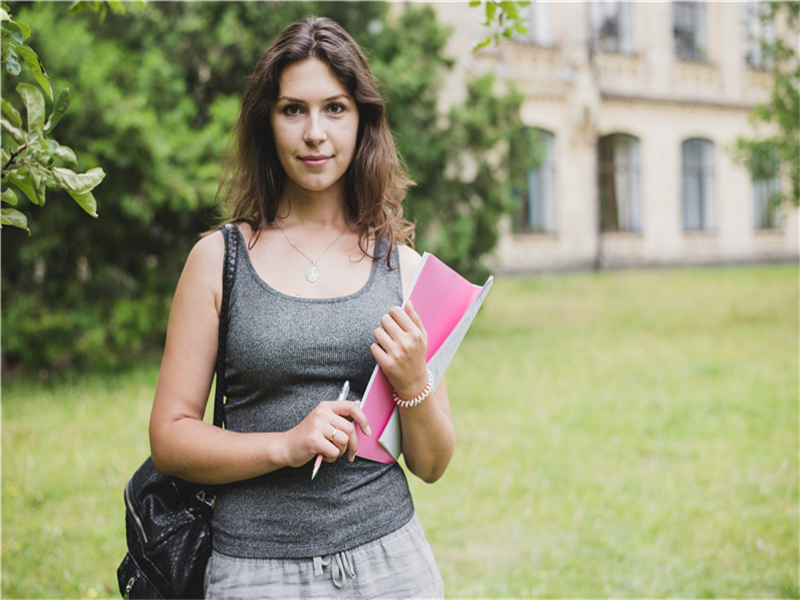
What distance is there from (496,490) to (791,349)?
5883 millimetres

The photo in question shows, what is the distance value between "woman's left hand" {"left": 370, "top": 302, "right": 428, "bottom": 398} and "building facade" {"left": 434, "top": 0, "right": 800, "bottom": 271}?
17621 mm

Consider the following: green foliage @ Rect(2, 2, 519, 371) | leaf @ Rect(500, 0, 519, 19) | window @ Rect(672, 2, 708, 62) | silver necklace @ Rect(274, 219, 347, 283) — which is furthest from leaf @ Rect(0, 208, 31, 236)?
window @ Rect(672, 2, 708, 62)

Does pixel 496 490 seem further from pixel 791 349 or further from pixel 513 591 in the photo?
pixel 791 349

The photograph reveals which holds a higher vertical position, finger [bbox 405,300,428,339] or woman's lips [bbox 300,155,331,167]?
woman's lips [bbox 300,155,331,167]

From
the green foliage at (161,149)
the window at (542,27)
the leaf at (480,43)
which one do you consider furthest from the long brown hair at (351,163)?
the window at (542,27)

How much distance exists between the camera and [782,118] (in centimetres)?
1042

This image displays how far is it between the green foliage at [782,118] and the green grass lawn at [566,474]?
2.61 metres

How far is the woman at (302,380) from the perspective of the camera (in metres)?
1.54

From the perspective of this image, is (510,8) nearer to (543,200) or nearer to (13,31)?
(13,31)

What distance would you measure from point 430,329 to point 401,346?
15cm

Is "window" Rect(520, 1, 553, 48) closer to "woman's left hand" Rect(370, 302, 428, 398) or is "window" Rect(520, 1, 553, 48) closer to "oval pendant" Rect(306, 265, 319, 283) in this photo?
"oval pendant" Rect(306, 265, 319, 283)

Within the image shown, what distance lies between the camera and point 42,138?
146 centimetres

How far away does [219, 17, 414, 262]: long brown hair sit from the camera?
1.67 m

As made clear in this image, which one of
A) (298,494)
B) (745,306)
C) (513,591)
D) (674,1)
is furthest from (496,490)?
(674,1)
